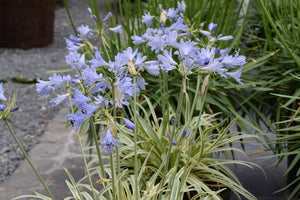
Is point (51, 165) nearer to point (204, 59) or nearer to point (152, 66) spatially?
point (152, 66)

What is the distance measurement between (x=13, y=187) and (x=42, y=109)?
4.46ft

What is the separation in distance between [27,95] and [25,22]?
191cm

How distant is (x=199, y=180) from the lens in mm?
2100

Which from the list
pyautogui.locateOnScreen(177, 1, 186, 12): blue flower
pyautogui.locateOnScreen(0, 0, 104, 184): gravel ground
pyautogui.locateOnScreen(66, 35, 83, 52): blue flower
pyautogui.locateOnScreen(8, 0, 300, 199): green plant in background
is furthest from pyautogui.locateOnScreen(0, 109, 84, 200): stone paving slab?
pyautogui.locateOnScreen(177, 1, 186, 12): blue flower

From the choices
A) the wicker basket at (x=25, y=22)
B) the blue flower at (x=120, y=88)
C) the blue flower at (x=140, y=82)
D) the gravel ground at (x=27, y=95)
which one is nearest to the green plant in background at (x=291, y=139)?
the blue flower at (x=140, y=82)

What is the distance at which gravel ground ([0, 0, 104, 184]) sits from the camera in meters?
3.25

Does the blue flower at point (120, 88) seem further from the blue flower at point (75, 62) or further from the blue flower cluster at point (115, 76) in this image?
the blue flower at point (75, 62)

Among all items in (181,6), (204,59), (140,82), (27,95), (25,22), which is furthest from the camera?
(25,22)

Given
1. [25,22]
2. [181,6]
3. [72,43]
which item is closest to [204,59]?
[72,43]

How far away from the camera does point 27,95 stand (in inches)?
171

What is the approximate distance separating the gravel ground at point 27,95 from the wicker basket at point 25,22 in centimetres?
12

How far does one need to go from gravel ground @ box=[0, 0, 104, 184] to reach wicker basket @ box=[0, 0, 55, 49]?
0.12m

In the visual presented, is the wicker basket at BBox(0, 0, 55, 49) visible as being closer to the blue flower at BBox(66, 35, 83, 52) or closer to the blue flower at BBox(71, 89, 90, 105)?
the blue flower at BBox(66, 35, 83, 52)

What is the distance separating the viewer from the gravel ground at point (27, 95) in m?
3.25
